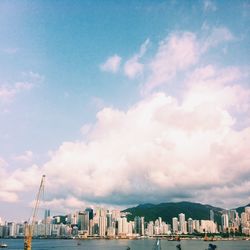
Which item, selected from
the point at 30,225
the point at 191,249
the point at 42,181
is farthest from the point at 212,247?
the point at 191,249

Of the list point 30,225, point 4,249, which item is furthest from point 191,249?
point 4,249

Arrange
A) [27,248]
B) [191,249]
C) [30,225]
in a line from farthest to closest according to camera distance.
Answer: [191,249] → [30,225] → [27,248]

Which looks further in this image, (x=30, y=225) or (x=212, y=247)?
(x=30, y=225)

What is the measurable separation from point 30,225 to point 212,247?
75837 mm

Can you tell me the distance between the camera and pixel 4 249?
198125 mm

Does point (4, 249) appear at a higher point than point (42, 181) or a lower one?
lower

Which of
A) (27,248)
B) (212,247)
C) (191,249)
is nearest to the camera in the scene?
(212,247)

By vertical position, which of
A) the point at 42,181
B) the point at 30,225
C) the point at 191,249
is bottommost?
the point at 191,249

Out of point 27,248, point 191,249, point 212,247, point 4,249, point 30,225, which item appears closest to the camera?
point 212,247

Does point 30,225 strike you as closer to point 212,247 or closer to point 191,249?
point 212,247

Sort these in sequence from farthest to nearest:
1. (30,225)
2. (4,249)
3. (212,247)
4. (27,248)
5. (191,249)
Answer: (4,249) → (191,249) → (30,225) → (27,248) → (212,247)

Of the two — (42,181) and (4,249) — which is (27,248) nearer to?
(42,181)

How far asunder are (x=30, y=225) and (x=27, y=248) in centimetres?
1501

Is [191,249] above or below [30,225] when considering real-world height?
below
